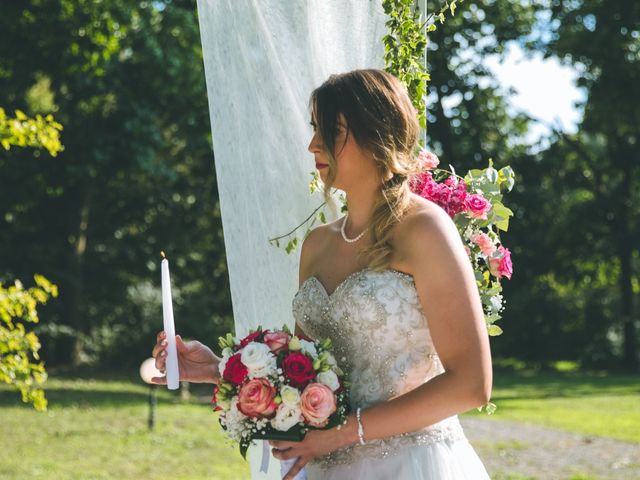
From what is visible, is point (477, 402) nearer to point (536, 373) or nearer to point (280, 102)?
point (280, 102)

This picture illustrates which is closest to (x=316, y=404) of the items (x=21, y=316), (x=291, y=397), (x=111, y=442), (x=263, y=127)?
(x=291, y=397)

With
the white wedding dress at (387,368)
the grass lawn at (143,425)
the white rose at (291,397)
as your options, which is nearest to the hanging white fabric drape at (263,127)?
the white wedding dress at (387,368)

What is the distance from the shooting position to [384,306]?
2.65 metres

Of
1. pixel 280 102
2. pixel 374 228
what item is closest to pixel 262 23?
pixel 280 102

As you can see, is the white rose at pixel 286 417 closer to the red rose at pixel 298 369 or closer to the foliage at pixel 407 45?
the red rose at pixel 298 369

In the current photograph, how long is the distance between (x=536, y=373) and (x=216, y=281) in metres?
8.92

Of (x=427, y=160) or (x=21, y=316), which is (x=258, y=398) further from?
(x=21, y=316)

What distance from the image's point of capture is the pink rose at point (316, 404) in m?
2.35

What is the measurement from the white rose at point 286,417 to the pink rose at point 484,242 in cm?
114

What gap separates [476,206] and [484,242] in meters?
0.15

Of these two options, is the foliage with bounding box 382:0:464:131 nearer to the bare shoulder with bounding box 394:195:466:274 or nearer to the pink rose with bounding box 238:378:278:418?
the bare shoulder with bounding box 394:195:466:274

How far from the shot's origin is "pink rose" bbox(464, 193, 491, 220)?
316cm

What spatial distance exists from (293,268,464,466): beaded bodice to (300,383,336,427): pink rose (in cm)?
37

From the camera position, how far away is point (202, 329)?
2216cm
